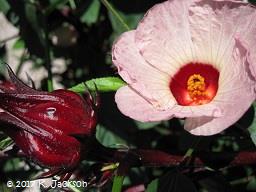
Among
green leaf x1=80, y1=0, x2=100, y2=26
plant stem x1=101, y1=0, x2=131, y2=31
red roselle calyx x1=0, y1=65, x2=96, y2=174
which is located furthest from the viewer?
green leaf x1=80, y1=0, x2=100, y2=26

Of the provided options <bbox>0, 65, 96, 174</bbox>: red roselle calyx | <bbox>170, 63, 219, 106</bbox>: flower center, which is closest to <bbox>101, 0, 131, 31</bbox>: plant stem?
<bbox>170, 63, 219, 106</bbox>: flower center

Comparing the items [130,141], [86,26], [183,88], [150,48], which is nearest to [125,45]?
[150,48]

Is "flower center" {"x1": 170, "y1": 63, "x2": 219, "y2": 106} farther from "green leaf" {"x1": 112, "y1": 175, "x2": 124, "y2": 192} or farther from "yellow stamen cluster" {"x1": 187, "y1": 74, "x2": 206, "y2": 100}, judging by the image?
"green leaf" {"x1": 112, "y1": 175, "x2": 124, "y2": 192}

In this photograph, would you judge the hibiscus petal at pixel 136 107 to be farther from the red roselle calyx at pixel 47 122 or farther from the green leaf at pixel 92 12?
the green leaf at pixel 92 12

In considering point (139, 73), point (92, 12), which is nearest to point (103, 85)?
point (139, 73)

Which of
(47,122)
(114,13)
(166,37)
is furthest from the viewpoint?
(114,13)

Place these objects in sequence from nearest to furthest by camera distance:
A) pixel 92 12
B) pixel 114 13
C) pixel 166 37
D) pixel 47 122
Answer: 1. pixel 47 122
2. pixel 166 37
3. pixel 114 13
4. pixel 92 12

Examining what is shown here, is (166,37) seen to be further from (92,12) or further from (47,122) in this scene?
(92,12)
